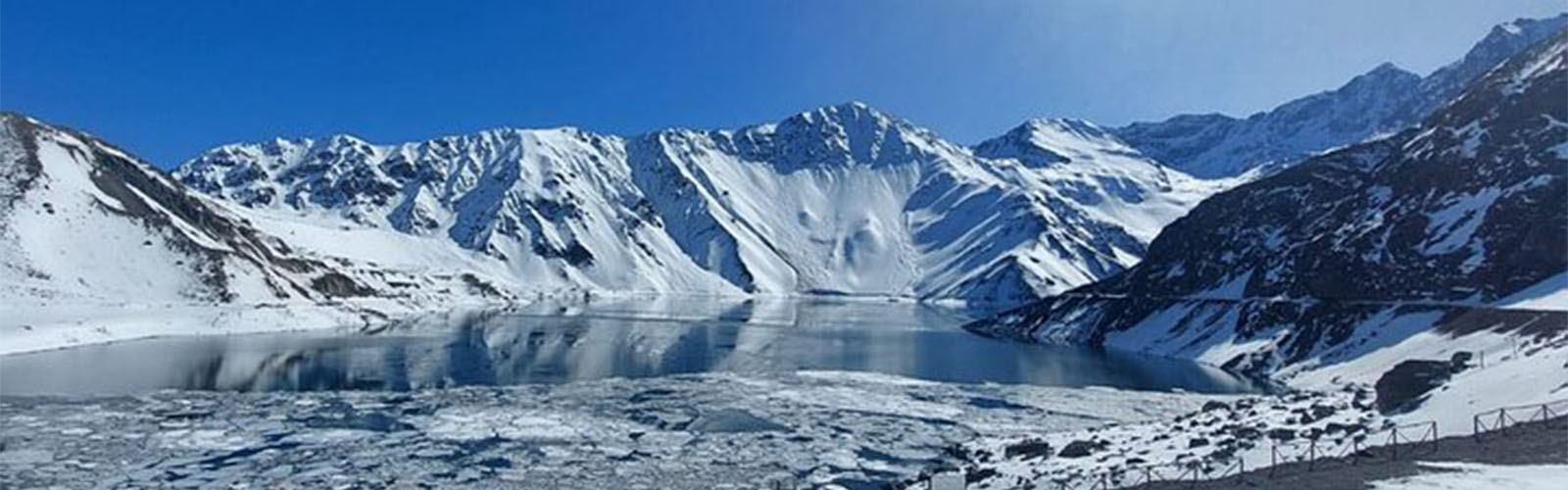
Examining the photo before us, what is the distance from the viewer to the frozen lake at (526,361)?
253 ft

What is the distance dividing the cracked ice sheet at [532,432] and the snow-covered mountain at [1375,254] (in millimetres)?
31124

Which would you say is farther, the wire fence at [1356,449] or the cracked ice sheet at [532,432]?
the cracked ice sheet at [532,432]

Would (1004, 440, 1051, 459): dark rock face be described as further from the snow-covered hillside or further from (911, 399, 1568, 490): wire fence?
the snow-covered hillside

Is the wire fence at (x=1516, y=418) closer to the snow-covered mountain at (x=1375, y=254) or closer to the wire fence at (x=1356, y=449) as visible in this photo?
the wire fence at (x=1356, y=449)

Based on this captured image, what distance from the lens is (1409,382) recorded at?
56.2m

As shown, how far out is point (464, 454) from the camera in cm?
4800

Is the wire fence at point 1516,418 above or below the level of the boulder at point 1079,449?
above

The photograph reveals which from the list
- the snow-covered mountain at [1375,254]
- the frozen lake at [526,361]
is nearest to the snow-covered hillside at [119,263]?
the frozen lake at [526,361]

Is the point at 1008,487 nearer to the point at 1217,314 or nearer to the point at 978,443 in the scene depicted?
the point at 978,443

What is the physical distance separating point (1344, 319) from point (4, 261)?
152 m

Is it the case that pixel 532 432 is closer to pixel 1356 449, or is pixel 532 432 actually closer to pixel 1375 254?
pixel 1356 449

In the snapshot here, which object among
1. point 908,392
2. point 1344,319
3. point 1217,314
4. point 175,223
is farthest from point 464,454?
point 175,223

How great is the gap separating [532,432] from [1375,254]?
96.6 m

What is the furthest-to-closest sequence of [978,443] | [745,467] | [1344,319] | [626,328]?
[626,328] < [1344,319] < [978,443] < [745,467]
